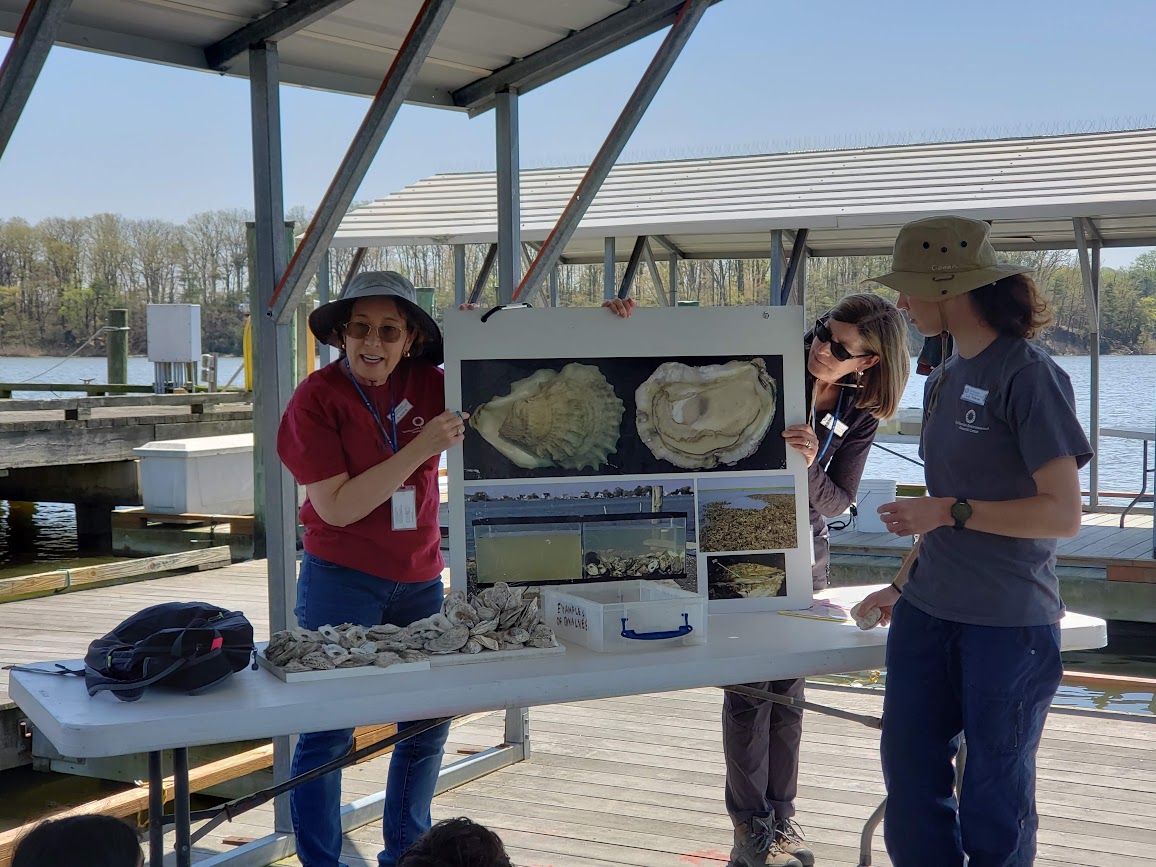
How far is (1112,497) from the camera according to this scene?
437 inches

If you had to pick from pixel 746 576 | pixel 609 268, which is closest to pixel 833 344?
pixel 746 576

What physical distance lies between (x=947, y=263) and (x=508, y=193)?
82.5 inches

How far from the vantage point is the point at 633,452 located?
2.72 m

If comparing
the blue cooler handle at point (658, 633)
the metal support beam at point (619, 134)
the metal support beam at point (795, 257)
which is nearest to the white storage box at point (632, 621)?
the blue cooler handle at point (658, 633)

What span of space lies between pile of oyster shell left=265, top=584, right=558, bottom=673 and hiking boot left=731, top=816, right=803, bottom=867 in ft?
A: 3.11

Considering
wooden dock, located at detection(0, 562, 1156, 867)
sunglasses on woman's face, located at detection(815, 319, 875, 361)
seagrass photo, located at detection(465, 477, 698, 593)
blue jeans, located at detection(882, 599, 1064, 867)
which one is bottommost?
wooden dock, located at detection(0, 562, 1156, 867)

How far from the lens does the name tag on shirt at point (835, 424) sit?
287 cm

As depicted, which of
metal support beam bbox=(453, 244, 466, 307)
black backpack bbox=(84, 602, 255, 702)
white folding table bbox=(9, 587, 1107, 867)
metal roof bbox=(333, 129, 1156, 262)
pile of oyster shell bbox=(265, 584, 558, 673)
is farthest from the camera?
metal support beam bbox=(453, 244, 466, 307)

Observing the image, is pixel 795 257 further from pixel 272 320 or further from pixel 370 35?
pixel 272 320

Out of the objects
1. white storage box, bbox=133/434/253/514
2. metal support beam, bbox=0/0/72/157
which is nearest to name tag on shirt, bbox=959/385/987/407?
metal support beam, bbox=0/0/72/157

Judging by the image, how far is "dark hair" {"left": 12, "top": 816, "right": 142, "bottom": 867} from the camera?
4.94 ft

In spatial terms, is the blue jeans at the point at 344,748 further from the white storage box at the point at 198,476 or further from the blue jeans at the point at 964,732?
the white storage box at the point at 198,476

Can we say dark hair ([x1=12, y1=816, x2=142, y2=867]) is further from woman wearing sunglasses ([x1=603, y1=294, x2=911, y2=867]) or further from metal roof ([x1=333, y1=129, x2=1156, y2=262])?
metal roof ([x1=333, y1=129, x2=1156, y2=262])

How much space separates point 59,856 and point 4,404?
11.3m
